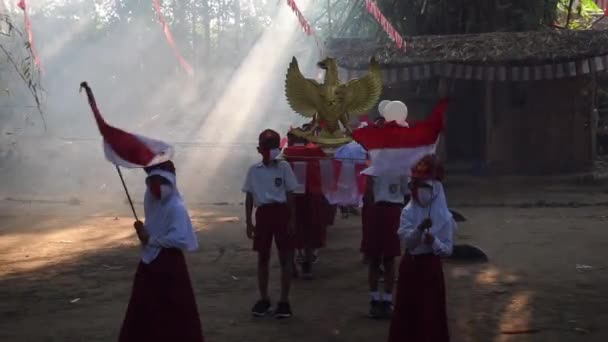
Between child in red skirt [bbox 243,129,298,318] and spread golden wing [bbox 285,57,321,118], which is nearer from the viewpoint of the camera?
child in red skirt [bbox 243,129,298,318]

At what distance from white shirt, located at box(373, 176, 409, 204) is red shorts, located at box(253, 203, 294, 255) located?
843mm

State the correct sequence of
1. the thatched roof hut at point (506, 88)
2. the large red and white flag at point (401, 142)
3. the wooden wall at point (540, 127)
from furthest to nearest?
the wooden wall at point (540, 127) < the thatched roof hut at point (506, 88) < the large red and white flag at point (401, 142)

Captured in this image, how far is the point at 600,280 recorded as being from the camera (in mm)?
8898

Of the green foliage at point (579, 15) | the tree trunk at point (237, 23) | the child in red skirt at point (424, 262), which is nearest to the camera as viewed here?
the child in red skirt at point (424, 262)

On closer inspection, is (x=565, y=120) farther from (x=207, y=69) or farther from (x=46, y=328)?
(x=207, y=69)

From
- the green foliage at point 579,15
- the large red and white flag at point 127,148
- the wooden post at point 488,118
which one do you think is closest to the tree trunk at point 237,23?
the green foliage at point 579,15

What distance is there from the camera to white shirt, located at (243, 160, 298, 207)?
752 cm

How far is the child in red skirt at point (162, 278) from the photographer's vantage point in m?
5.53

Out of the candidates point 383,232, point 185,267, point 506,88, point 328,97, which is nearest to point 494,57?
point 506,88

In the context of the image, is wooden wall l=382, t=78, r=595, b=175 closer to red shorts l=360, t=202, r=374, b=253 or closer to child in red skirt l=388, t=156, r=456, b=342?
red shorts l=360, t=202, r=374, b=253

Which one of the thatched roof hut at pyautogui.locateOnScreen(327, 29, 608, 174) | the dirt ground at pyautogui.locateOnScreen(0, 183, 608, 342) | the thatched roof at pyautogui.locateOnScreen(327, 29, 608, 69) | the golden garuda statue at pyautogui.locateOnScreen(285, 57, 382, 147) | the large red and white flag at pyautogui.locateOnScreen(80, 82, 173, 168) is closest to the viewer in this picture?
the large red and white flag at pyautogui.locateOnScreen(80, 82, 173, 168)

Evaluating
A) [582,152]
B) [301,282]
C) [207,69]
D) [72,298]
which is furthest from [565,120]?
[207,69]

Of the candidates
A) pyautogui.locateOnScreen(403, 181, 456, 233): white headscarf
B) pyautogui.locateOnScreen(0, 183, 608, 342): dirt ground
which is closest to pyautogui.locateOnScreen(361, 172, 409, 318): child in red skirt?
pyautogui.locateOnScreen(0, 183, 608, 342): dirt ground

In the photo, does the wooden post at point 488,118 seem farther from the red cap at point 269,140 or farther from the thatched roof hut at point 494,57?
the red cap at point 269,140
